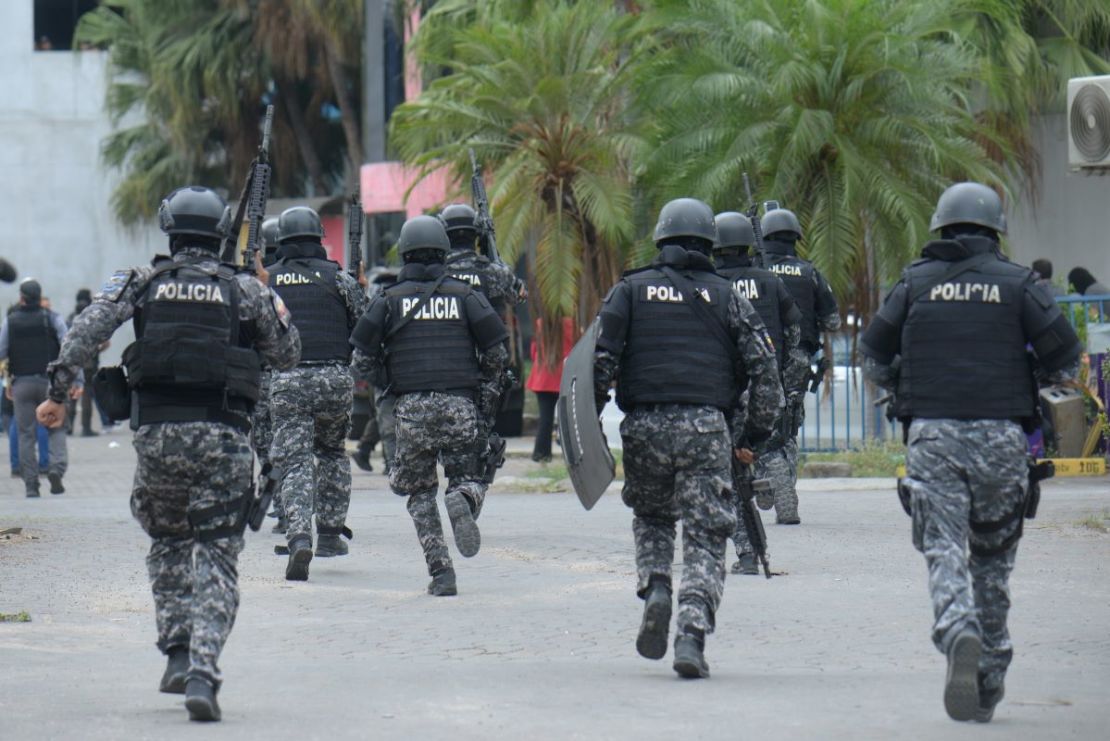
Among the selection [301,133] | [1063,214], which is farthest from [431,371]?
[301,133]

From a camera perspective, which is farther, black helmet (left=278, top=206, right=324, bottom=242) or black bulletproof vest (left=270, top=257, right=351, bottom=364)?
black helmet (left=278, top=206, right=324, bottom=242)

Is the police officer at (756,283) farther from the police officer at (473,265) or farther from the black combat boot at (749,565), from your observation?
the police officer at (473,265)

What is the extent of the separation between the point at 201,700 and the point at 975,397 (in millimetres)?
2813

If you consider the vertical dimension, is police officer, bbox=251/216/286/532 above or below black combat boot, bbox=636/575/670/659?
above

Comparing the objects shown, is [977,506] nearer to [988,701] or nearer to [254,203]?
[988,701]

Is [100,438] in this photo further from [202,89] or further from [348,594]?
[348,594]

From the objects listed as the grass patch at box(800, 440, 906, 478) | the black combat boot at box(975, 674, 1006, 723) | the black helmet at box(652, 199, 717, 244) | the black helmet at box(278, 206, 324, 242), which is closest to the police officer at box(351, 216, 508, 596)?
the black helmet at box(278, 206, 324, 242)

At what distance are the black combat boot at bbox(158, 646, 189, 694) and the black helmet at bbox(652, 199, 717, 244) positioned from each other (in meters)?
2.49

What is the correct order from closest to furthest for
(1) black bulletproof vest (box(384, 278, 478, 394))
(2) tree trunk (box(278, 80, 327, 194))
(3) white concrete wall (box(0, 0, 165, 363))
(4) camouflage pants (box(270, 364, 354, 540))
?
(1) black bulletproof vest (box(384, 278, 478, 394)) → (4) camouflage pants (box(270, 364, 354, 540)) → (2) tree trunk (box(278, 80, 327, 194)) → (3) white concrete wall (box(0, 0, 165, 363))

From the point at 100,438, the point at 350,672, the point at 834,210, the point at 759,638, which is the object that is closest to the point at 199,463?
the point at 350,672

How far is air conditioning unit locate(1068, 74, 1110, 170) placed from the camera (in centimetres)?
1251

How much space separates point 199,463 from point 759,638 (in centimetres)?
272

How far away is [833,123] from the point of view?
60.1ft

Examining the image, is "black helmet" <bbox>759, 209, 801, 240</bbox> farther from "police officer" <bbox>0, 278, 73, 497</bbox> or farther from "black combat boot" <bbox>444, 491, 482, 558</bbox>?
"police officer" <bbox>0, 278, 73, 497</bbox>
